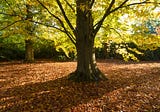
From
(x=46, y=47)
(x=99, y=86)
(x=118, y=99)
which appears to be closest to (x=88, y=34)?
(x=99, y=86)

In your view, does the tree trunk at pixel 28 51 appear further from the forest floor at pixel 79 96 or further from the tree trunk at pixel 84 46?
the tree trunk at pixel 84 46

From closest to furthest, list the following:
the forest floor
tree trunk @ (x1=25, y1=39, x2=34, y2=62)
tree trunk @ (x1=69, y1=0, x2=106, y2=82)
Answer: the forest floor
tree trunk @ (x1=69, y1=0, x2=106, y2=82)
tree trunk @ (x1=25, y1=39, x2=34, y2=62)

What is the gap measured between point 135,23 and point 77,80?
3.51 meters

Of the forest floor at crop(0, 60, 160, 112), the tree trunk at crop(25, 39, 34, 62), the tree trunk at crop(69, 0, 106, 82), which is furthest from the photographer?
the tree trunk at crop(25, 39, 34, 62)

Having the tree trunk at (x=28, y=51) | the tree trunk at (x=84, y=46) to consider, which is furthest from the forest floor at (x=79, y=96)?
the tree trunk at (x=28, y=51)

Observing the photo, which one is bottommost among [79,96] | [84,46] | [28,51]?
[79,96]

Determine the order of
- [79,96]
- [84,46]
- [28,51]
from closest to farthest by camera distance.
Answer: [79,96] → [84,46] → [28,51]

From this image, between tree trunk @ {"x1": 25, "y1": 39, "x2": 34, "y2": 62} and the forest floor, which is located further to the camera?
tree trunk @ {"x1": 25, "y1": 39, "x2": 34, "y2": 62}

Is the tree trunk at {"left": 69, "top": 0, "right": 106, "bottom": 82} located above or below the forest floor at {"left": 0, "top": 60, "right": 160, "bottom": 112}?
above

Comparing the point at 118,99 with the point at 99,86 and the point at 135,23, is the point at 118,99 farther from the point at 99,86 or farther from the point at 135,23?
the point at 135,23

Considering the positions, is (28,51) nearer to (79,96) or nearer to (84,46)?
(84,46)

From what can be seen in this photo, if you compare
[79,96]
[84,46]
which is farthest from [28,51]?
[79,96]

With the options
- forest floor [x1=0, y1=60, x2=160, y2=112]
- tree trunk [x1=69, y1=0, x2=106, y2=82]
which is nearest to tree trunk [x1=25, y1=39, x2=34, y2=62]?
forest floor [x1=0, y1=60, x2=160, y2=112]

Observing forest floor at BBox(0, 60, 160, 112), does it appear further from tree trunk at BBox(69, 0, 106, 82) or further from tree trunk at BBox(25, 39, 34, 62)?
tree trunk at BBox(25, 39, 34, 62)
